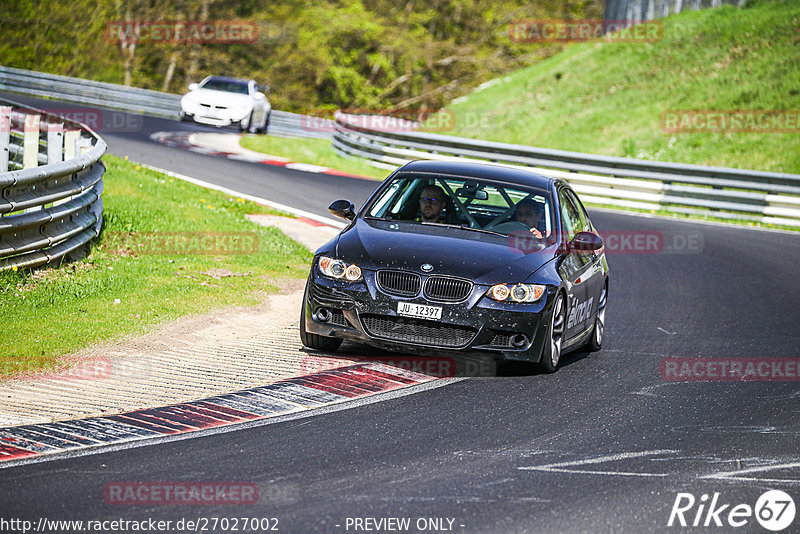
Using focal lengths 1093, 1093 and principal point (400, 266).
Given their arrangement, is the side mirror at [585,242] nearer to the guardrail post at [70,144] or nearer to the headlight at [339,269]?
the headlight at [339,269]

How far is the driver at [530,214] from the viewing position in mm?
9305

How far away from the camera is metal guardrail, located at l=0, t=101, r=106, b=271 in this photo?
9.88 m

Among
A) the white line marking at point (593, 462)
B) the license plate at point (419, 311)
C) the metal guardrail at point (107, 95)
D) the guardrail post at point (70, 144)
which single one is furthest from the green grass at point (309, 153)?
the white line marking at point (593, 462)

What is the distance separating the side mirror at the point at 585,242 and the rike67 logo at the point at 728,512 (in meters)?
3.66

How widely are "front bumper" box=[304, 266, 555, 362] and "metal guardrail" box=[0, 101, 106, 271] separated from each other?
3430mm

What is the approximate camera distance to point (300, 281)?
1229 cm

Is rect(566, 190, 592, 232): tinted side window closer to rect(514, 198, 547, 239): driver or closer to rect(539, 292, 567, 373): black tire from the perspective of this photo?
rect(514, 198, 547, 239): driver

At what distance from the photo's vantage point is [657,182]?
23344 mm

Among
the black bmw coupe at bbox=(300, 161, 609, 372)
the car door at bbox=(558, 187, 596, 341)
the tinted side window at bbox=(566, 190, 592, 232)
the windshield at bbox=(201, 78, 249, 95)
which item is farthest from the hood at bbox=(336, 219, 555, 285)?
the windshield at bbox=(201, 78, 249, 95)

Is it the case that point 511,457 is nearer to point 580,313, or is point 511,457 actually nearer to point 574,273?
point 574,273

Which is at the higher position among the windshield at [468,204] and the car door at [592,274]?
the windshield at [468,204]

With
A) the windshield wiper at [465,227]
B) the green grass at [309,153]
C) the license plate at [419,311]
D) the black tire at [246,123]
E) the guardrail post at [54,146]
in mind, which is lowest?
the green grass at [309,153]

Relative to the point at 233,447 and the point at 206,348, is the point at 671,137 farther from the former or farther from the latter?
the point at 233,447

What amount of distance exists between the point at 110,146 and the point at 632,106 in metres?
15.7
